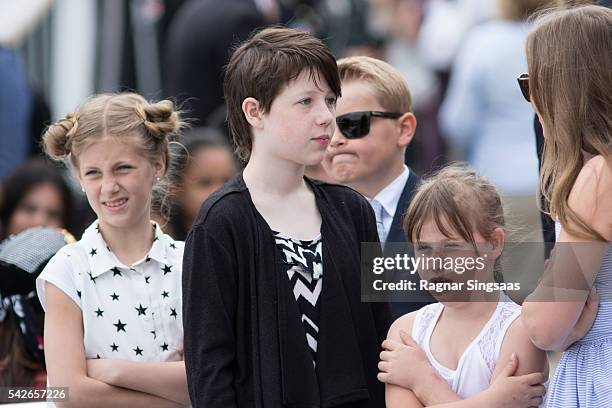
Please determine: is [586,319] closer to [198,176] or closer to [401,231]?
[401,231]

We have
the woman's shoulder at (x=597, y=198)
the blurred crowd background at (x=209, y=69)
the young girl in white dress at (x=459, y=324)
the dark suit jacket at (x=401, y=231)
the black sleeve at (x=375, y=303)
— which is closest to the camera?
the woman's shoulder at (x=597, y=198)

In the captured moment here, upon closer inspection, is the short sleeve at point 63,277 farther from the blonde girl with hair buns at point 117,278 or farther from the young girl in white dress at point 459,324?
the young girl in white dress at point 459,324

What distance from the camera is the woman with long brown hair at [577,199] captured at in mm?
3139

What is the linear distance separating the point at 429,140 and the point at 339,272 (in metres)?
5.64

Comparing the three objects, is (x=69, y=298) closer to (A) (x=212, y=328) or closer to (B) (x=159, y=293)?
(B) (x=159, y=293)

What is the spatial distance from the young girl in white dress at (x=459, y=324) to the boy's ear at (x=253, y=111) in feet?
1.61

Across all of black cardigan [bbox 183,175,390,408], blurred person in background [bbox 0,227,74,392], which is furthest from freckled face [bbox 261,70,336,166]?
blurred person in background [bbox 0,227,74,392]

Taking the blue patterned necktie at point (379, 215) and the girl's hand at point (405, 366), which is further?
the blue patterned necktie at point (379, 215)

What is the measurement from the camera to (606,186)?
312cm

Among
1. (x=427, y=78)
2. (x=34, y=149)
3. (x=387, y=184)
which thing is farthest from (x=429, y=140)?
(x=387, y=184)

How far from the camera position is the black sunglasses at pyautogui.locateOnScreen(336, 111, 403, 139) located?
4.09 metres

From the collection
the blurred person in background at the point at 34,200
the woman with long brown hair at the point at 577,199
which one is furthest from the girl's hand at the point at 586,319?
the blurred person in background at the point at 34,200

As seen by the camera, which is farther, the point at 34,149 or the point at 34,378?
the point at 34,149

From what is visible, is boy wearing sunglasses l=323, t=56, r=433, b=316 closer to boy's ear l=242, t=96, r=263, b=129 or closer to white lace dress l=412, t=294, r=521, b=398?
boy's ear l=242, t=96, r=263, b=129
